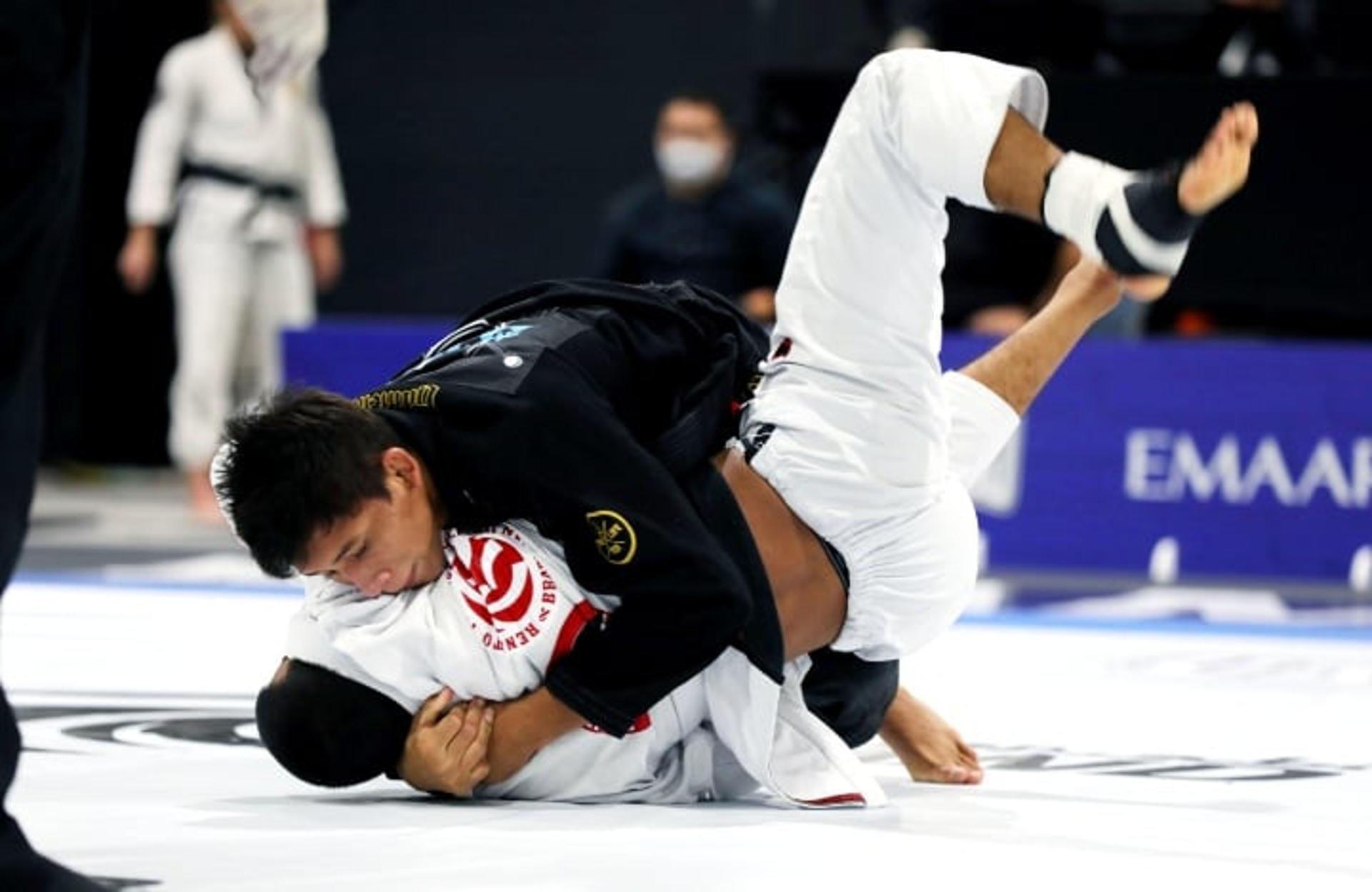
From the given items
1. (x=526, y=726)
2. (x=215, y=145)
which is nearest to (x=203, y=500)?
(x=215, y=145)

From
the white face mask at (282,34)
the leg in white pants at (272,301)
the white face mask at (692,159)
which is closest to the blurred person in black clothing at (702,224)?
the white face mask at (692,159)

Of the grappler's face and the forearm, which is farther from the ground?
the grappler's face

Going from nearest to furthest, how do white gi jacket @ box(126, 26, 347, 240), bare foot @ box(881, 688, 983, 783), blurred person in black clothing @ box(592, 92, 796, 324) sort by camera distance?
1. bare foot @ box(881, 688, 983, 783)
2. blurred person in black clothing @ box(592, 92, 796, 324)
3. white gi jacket @ box(126, 26, 347, 240)

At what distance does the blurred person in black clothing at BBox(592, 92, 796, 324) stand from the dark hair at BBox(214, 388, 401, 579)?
5161mm

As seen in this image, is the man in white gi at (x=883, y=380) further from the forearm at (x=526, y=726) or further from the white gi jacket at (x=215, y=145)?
the white gi jacket at (x=215, y=145)

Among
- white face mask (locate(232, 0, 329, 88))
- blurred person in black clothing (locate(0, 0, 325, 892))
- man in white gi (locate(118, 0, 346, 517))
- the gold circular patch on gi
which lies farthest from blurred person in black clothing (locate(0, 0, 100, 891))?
man in white gi (locate(118, 0, 346, 517))

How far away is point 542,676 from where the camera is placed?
3.21m

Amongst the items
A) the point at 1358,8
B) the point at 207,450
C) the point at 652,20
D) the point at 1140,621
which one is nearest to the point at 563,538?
the point at 1140,621

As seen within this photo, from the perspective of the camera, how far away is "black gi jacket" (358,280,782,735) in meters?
3.06

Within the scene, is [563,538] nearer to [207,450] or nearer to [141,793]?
[141,793]

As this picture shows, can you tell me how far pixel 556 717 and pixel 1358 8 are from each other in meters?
6.81

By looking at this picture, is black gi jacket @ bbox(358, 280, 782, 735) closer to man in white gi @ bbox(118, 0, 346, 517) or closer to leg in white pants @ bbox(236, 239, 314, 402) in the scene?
man in white gi @ bbox(118, 0, 346, 517)

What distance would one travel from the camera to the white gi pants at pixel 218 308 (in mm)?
8820

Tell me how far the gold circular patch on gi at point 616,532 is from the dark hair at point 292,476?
286 millimetres
